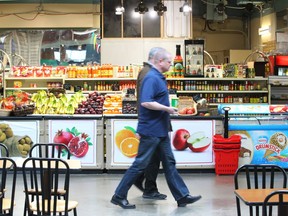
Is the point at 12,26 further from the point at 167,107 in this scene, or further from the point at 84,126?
the point at 167,107

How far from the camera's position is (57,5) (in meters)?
15.0

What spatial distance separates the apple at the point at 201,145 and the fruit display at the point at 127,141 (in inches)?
33.8

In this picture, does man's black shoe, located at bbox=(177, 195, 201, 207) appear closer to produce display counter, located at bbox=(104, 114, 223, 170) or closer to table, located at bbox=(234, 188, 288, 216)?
produce display counter, located at bbox=(104, 114, 223, 170)

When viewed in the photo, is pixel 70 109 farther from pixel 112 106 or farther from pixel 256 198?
pixel 256 198

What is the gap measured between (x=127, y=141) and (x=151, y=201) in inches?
77.0

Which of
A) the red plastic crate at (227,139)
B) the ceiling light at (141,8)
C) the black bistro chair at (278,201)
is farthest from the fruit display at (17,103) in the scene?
the black bistro chair at (278,201)

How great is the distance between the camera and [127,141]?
8711 mm

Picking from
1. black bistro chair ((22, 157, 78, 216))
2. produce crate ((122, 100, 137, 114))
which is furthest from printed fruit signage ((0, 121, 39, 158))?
black bistro chair ((22, 157, 78, 216))

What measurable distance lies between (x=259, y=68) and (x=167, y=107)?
7346 mm

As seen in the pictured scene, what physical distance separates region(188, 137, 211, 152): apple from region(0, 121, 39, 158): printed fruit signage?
2437mm

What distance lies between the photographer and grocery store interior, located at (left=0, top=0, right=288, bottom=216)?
853cm

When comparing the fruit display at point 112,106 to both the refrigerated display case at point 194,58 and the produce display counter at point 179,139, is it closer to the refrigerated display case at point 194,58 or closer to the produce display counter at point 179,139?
the produce display counter at point 179,139

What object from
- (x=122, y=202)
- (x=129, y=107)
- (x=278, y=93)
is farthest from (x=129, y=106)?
(x=278, y=93)

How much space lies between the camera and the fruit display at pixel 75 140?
8.69m
